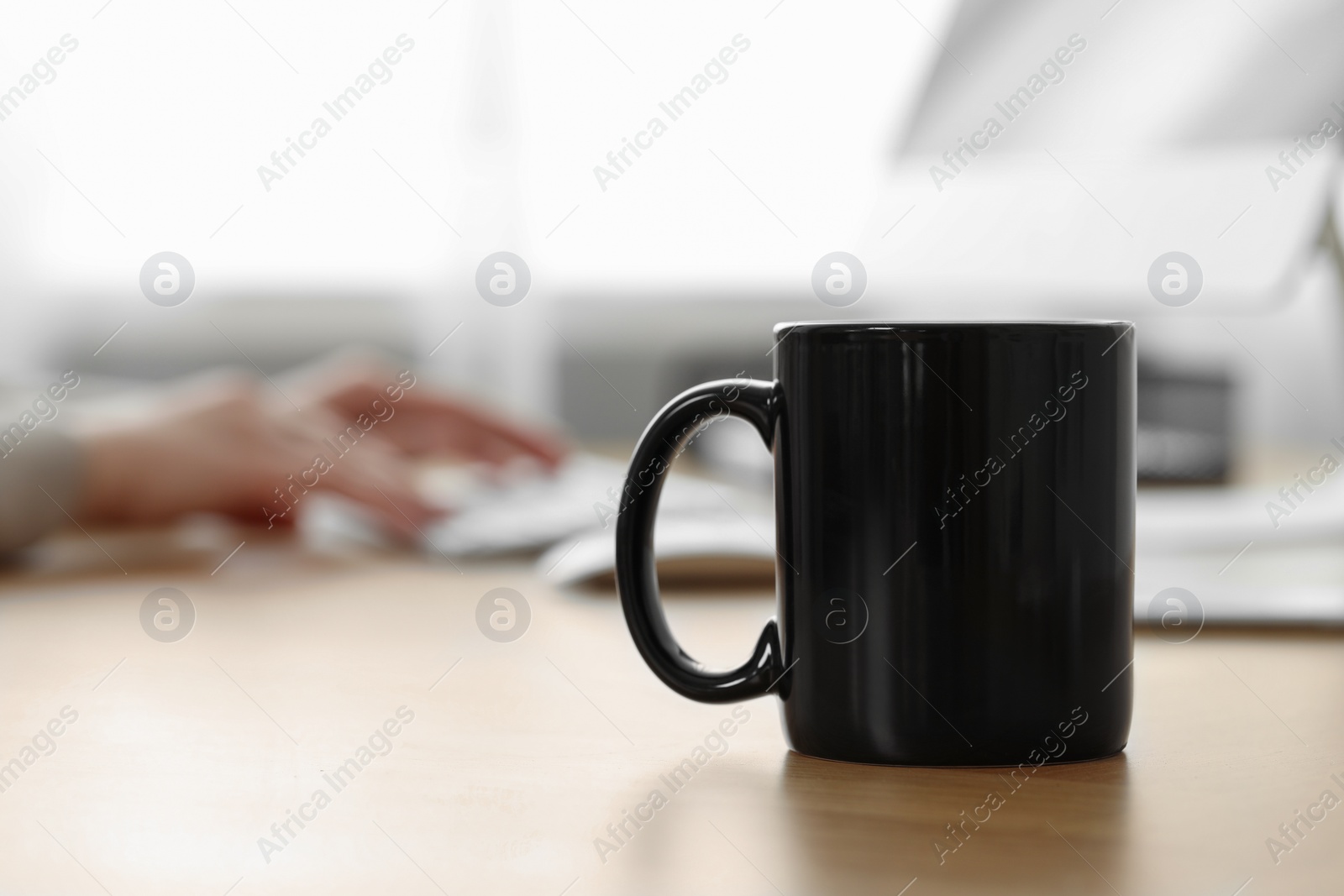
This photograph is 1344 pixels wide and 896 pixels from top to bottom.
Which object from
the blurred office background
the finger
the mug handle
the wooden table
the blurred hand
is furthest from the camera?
the blurred office background

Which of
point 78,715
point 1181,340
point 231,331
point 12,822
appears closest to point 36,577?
point 78,715

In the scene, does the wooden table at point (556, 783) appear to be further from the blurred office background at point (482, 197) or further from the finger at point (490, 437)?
the blurred office background at point (482, 197)

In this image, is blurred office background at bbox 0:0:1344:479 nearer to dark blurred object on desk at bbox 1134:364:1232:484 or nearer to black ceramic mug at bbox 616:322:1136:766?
dark blurred object on desk at bbox 1134:364:1232:484

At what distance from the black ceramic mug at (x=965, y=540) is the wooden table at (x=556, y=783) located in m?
0.02

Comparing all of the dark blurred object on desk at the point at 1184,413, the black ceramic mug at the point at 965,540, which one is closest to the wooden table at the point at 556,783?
the black ceramic mug at the point at 965,540

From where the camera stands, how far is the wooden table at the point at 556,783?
0.28 m

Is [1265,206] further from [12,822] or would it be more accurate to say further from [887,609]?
[12,822]

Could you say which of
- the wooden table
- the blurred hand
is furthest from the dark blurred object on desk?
the blurred hand

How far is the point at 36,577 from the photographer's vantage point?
2.52 ft

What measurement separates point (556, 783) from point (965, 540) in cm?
14

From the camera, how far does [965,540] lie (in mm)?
343

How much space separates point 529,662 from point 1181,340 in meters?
2.00

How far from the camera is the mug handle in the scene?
1.24 ft

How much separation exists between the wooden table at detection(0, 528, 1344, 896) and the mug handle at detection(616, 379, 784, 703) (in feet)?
0.08
